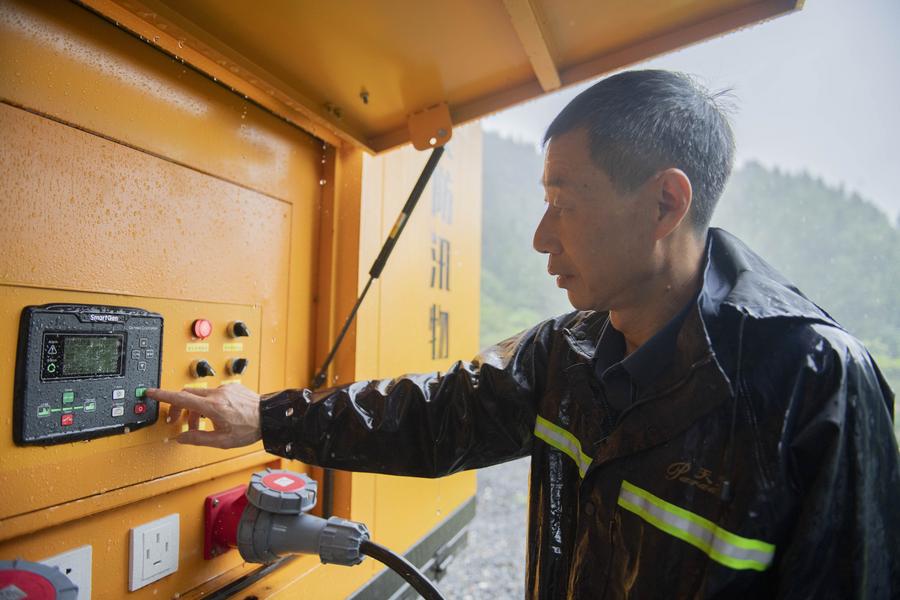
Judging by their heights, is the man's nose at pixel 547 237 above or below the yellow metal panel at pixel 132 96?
below

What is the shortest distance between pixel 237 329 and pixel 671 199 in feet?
3.41

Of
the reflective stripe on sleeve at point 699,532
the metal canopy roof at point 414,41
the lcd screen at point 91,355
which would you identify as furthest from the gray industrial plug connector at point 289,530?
the metal canopy roof at point 414,41

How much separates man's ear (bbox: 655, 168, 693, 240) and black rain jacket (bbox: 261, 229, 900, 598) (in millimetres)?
136

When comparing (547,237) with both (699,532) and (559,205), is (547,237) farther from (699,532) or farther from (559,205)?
(699,532)

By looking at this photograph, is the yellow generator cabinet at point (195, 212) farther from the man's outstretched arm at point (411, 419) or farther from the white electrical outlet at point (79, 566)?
the man's outstretched arm at point (411, 419)

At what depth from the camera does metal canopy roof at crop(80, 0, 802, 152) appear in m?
0.98

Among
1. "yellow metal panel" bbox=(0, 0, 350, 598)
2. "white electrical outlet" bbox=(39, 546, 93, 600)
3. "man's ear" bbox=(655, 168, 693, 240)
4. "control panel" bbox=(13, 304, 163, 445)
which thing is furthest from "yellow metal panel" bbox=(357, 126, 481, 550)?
"man's ear" bbox=(655, 168, 693, 240)

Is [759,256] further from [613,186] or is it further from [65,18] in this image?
[65,18]

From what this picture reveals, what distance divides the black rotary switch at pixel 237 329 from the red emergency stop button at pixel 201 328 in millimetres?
64

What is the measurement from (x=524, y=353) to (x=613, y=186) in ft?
1.59

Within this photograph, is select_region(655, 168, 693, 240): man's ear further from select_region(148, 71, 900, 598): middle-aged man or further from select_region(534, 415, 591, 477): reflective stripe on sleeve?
select_region(534, 415, 591, 477): reflective stripe on sleeve

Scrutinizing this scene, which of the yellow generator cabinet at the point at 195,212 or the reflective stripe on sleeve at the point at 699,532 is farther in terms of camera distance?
the yellow generator cabinet at the point at 195,212

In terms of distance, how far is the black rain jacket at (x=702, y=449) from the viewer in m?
0.70

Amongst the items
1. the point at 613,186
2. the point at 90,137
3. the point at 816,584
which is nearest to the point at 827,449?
the point at 816,584
